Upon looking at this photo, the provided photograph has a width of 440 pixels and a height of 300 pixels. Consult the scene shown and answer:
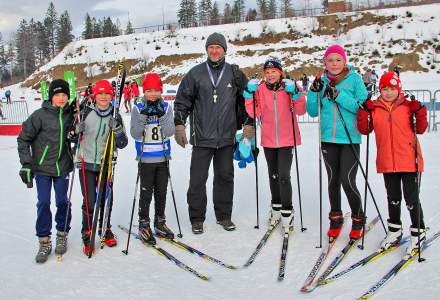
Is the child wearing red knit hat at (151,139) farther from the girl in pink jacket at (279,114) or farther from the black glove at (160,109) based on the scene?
the girl in pink jacket at (279,114)

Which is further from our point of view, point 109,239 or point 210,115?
point 210,115

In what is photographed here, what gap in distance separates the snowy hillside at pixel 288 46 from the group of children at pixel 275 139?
28.4 meters

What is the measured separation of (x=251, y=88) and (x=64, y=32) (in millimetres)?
79529

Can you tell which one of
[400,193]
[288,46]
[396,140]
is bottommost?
[400,193]

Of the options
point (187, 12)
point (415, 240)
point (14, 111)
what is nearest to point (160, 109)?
point (415, 240)

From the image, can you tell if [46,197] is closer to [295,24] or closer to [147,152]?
[147,152]

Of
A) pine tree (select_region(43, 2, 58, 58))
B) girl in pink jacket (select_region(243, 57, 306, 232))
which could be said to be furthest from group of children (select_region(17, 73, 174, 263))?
pine tree (select_region(43, 2, 58, 58))

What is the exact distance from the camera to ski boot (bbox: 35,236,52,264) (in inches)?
156

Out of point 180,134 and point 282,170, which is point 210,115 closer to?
point 180,134

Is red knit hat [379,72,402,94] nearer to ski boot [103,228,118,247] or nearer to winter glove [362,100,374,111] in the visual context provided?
winter glove [362,100,374,111]

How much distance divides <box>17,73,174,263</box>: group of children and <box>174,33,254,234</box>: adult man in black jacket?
35cm

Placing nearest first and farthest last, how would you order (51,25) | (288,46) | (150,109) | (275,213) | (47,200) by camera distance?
(47,200), (150,109), (275,213), (288,46), (51,25)

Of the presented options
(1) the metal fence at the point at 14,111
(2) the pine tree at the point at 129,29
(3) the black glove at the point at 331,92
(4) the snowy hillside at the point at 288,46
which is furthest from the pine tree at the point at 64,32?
(3) the black glove at the point at 331,92

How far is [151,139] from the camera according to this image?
4.36 metres
